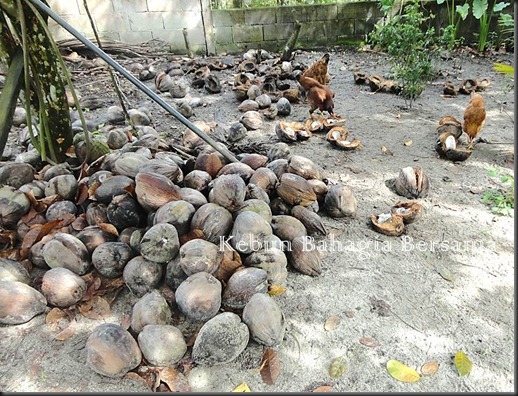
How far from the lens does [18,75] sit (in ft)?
6.91

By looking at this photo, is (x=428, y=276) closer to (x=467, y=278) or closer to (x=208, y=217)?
(x=467, y=278)

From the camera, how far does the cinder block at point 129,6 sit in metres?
6.29

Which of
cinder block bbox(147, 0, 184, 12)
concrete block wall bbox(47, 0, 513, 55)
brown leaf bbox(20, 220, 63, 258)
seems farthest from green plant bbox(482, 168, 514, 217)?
cinder block bbox(147, 0, 184, 12)

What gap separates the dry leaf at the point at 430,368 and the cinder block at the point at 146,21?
662cm

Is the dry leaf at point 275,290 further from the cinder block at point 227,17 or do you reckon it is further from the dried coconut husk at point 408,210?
the cinder block at point 227,17

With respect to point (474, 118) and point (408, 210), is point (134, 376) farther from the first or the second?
point (474, 118)

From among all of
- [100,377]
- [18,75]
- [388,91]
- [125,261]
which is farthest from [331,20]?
[100,377]

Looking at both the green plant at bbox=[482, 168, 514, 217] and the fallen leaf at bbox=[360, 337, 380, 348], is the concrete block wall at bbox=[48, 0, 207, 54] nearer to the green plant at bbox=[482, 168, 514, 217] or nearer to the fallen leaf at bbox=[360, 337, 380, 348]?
the green plant at bbox=[482, 168, 514, 217]

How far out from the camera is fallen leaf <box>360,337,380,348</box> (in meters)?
1.48

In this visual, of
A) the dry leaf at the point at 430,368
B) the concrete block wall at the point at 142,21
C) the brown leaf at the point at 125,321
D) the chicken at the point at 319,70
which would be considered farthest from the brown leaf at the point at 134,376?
the concrete block wall at the point at 142,21

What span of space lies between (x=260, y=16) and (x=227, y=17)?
0.59 meters

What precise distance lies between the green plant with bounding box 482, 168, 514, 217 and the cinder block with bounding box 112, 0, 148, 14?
5924mm

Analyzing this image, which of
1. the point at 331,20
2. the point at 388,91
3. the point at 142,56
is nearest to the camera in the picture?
the point at 388,91

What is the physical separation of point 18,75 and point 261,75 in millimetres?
3638
